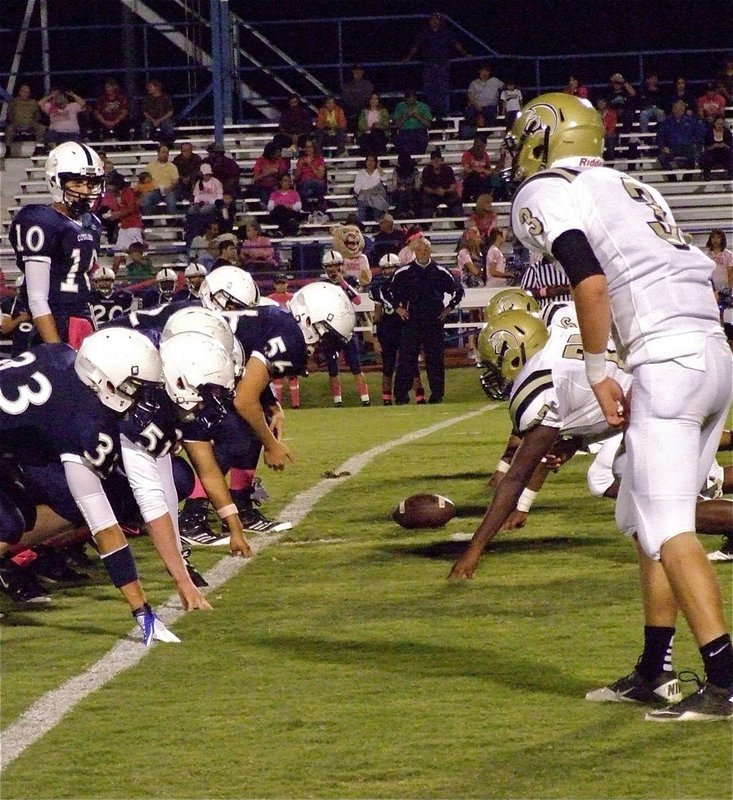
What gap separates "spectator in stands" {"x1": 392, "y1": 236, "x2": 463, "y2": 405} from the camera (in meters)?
15.7

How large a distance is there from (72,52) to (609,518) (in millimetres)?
18707

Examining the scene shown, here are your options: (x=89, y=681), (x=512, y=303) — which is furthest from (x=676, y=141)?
(x=89, y=681)

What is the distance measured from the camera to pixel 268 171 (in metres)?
21.0

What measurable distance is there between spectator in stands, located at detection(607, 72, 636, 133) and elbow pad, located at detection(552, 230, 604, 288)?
18266 mm

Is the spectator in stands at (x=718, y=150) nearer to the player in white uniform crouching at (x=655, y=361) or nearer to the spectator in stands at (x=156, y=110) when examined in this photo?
the spectator in stands at (x=156, y=110)

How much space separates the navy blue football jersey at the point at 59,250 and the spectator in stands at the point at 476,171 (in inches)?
541

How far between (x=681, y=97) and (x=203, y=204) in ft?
22.0

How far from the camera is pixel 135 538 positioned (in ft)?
26.7

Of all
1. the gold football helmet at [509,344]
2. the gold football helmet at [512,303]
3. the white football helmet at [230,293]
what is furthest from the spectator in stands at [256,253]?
the gold football helmet at [509,344]

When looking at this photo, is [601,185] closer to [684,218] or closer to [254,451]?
[254,451]

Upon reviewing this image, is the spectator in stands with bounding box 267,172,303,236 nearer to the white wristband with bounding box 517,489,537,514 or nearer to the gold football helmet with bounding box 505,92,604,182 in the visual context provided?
the white wristband with bounding box 517,489,537,514

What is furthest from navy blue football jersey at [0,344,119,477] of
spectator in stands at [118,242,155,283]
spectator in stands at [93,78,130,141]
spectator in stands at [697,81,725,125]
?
spectator in stands at [93,78,130,141]

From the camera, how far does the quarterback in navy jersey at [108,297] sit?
13562 millimetres

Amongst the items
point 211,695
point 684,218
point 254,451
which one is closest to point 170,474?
point 211,695
